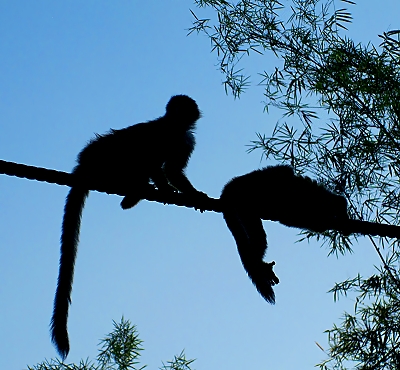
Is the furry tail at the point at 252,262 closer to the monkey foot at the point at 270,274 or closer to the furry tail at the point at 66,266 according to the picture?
the monkey foot at the point at 270,274

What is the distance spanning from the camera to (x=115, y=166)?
434 centimetres

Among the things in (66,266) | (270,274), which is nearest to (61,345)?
(66,266)

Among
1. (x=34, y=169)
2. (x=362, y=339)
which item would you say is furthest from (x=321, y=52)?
(x=34, y=169)

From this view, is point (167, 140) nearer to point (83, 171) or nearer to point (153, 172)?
point (153, 172)

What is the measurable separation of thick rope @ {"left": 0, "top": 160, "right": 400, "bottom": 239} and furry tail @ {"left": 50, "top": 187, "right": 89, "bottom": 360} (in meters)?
0.59

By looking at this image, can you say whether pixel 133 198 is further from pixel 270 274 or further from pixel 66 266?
pixel 270 274

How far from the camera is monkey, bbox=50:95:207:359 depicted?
4.04 meters

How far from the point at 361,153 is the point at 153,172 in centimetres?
152

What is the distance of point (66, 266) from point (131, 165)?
861mm

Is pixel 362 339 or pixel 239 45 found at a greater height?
pixel 239 45

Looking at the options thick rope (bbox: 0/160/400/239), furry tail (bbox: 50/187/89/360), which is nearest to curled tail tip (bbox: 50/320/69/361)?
furry tail (bbox: 50/187/89/360)

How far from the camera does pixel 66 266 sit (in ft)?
13.1

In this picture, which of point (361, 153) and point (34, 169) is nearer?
point (34, 169)

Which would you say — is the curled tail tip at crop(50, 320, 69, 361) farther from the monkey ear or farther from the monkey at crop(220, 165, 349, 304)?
the monkey at crop(220, 165, 349, 304)
